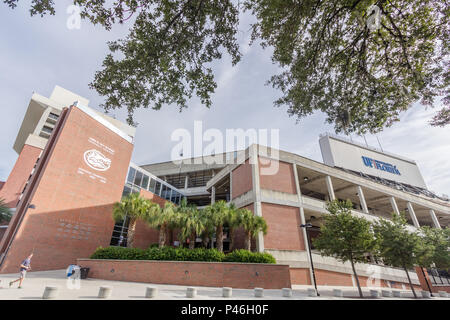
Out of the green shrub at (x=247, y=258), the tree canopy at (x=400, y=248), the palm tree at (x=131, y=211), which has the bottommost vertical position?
the green shrub at (x=247, y=258)

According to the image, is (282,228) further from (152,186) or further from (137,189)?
(152,186)

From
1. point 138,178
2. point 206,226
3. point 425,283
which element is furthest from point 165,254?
point 425,283

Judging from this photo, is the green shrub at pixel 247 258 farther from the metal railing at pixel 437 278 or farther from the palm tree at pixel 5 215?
the palm tree at pixel 5 215

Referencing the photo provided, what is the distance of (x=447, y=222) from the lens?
36.9 meters

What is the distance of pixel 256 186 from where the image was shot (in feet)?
66.4

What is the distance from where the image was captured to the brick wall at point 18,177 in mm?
28844

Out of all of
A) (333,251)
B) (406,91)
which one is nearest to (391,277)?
(333,251)

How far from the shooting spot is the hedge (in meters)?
14.4

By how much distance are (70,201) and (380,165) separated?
1859 inches

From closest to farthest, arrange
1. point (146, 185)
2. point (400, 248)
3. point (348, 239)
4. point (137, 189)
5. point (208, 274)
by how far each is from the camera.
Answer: point (208, 274), point (348, 239), point (400, 248), point (137, 189), point (146, 185)

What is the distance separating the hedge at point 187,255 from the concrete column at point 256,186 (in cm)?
247

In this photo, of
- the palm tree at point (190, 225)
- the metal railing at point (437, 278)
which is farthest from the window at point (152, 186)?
the metal railing at point (437, 278)

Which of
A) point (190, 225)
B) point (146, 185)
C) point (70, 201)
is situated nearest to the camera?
point (190, 225)
